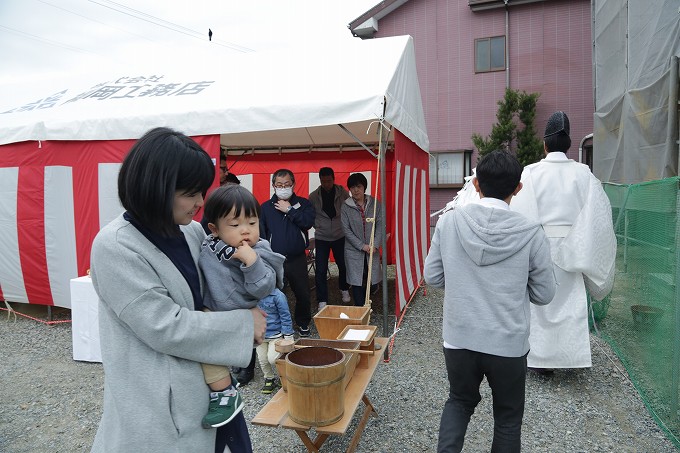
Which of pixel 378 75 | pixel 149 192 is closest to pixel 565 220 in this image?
pixel 378 75

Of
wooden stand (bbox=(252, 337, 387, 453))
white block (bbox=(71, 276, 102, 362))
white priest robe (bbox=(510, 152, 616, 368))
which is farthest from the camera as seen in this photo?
white block (bbox=(71, 276, 102, 362))

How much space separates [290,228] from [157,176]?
3508 millimetres

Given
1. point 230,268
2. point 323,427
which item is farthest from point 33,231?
point 230,268

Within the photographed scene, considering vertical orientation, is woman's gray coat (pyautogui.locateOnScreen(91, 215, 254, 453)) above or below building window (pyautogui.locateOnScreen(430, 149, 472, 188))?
below

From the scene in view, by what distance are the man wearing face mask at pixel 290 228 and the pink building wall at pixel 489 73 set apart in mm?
9289

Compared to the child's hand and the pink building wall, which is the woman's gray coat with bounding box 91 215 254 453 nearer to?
the child's hand

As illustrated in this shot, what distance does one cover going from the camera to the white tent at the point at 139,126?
420 cm

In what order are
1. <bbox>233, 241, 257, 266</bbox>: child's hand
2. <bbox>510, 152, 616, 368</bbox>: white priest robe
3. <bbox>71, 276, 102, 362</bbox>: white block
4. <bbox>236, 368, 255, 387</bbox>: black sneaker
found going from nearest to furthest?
1. <bbox>233, 241, 257, 266</bbox>: child's hand
2. <bbox>510, 152, 616, 368</bbox>: white priest robe
3. <bbox>236, 368, 255, 387</bbox>: black sneaker
4. <bbox>71, 276, 102, 362</bbox>: white block

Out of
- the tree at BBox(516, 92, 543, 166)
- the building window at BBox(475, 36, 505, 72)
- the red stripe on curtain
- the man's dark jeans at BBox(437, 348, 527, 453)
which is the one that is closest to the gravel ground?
the man's dark jeans at BBox(437, 348, 527, 453)

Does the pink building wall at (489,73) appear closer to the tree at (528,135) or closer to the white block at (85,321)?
the tree at (528,135)

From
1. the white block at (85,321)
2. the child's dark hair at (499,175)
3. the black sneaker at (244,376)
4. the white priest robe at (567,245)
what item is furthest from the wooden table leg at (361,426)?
the white block at (85,321)

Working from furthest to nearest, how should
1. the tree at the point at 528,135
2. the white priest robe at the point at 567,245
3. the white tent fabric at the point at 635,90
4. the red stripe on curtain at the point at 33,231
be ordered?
the tree at the point at 528,135 → the white tent fabric at the point at 635,90 → the red stripe on curtain at the point at 33,231 → the white priest robe at the point at 567,245

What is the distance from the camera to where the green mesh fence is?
2.81 meters

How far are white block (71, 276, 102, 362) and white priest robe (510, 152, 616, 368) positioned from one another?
3562 mm
